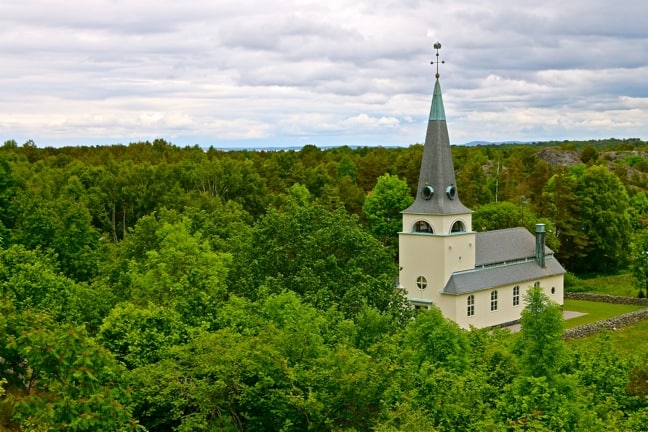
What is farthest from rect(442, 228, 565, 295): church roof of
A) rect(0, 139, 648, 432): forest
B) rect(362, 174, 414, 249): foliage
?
rect(362, 174, 414, 249): foliage

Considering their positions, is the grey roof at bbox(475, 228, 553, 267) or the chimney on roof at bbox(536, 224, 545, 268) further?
the chimney on roof at bbox(536, 224, 545, 268)

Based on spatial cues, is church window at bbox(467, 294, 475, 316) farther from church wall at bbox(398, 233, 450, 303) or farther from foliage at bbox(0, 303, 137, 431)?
foliage at bbox(0, 303, 137, 431)

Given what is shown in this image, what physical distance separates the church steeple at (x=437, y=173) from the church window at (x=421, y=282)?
353 cm

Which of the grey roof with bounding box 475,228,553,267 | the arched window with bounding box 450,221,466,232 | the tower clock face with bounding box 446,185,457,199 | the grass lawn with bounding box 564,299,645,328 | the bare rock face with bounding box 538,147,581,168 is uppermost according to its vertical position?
the bare rock face with bounding box 538,147,581,168

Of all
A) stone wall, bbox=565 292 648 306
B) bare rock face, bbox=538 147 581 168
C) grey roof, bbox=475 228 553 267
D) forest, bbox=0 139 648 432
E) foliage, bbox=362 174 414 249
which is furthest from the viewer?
bare rock face, bbox=538 147 581 168

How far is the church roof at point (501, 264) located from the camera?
139 feet

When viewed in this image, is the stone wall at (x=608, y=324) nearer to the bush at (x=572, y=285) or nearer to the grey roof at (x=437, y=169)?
the grey roof at (x=437, y=169)

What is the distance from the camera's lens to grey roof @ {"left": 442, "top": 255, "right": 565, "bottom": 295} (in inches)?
1652

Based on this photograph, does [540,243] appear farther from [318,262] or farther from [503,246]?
[318,262]

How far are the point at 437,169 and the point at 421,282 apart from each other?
20.3 feet

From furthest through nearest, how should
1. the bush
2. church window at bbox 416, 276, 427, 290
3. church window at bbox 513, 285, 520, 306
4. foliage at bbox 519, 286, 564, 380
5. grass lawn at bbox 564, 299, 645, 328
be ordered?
the bush, grass lawn at bbox 564, 299, 645, 328, church window at bbox 513, 285, 520, 306, church window at bbox 416, 276, 427, 290, foliage at bbox 519, 286, 564, 380

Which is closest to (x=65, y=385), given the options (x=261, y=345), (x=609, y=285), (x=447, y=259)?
(x=261, y=345)

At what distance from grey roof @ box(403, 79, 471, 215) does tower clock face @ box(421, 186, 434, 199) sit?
0.10 meters

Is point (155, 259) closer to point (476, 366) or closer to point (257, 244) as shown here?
point (257, 244)
